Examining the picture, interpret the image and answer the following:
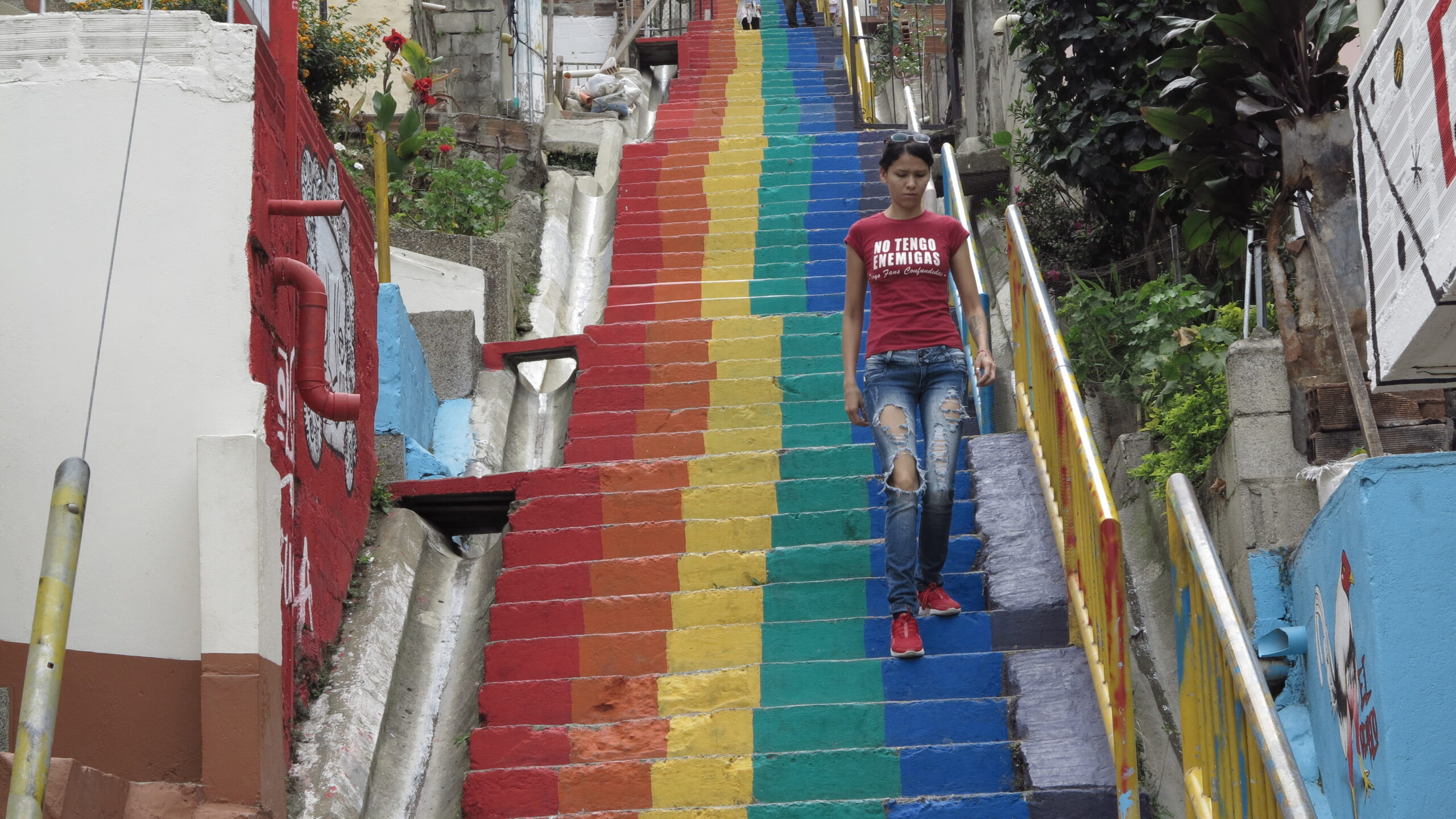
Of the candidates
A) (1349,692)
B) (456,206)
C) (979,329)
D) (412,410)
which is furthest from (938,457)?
(456,206)

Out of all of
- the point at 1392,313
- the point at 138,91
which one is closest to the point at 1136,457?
the point at 1392,313

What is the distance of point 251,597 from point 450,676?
145 cm

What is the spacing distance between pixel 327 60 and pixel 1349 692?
431 inches

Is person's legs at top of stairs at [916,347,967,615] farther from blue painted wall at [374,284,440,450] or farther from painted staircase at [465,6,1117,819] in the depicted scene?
blue painted wall at [374,284,440,450]

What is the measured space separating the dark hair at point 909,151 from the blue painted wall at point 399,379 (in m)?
3.10

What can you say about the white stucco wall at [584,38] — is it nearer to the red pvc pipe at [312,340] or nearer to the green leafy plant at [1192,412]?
the green leafy plant at [1192,412]

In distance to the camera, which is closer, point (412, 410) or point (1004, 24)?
point (412, 410)

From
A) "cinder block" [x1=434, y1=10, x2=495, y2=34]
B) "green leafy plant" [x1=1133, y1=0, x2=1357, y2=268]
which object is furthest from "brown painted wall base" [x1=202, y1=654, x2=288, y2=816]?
"cinder block" [x1=434, y1=10, x2=495, y2=34]

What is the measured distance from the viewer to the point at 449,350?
8516 mm

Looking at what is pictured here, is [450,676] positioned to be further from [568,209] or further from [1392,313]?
[568,209]

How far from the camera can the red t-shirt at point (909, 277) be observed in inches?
205

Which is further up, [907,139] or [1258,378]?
[907,139]

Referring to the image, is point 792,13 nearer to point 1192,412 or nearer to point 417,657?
point 1192,412

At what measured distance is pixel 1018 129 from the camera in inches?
400
